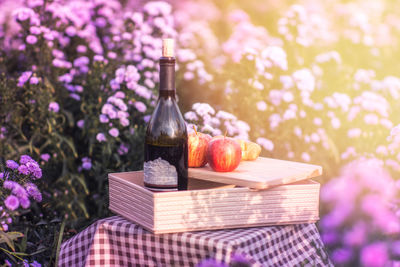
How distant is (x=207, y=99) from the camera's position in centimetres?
471

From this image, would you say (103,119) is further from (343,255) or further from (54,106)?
(343,255)

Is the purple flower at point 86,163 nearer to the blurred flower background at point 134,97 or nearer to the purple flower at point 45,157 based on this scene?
the blurred flower background at point 134,97

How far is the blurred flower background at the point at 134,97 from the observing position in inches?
131

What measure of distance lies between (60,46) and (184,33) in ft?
4.37

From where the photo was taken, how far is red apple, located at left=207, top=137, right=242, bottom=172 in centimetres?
186

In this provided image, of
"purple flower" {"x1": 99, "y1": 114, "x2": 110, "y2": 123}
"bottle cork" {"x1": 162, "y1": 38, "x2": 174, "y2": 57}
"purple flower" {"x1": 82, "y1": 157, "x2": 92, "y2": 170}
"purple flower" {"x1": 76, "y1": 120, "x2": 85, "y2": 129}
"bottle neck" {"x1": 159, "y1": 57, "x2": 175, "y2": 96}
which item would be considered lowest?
"purple flower" {"x1": 82, "y1": 157, "x2": 92, "y2": 170}

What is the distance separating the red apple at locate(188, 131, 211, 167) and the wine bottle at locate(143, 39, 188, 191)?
12cm

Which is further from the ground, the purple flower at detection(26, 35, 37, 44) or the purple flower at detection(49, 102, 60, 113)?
the purple flower at detection(26, 35, 37, 44)

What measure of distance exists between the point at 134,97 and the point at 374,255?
3013 millimetres

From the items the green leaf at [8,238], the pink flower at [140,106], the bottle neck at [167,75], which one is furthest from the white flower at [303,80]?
the green leaf at [8,238]

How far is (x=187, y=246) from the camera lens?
171cm

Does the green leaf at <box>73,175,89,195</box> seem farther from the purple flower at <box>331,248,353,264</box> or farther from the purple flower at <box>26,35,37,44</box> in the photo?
the purple flower at <box>331,248,353,264</box>

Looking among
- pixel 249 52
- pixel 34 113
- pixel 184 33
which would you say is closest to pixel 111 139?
pixel 34 113

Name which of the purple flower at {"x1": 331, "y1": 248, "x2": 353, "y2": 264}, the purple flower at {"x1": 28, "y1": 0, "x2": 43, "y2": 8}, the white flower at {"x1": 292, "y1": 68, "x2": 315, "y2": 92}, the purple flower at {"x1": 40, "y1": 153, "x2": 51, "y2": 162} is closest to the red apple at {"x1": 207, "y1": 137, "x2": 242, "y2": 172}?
the purple flower at {"x1": 331, "y1": 248, "x2": 353, "y2": 264}
